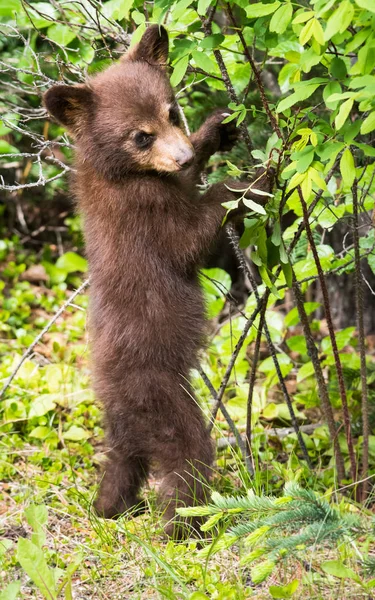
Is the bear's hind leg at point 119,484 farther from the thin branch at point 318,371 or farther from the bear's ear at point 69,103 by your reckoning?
the bear's ear at point 69,103

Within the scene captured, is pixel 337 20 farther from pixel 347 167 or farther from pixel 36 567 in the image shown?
pixel 36 567

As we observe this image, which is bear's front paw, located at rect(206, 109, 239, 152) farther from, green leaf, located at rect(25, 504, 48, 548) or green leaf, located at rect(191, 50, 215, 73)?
green leaf, located at rect(25, 504, 48, 548)

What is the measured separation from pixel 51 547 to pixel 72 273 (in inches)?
165

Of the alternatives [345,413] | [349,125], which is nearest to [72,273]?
[345,413]

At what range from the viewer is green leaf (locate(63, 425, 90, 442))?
5.11m

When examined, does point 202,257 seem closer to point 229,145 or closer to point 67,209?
point 229,145

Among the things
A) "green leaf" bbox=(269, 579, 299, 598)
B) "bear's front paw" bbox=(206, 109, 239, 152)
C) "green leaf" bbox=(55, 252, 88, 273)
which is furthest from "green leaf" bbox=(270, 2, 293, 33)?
"green leaf" bbox=(55, 252, 88, 273)

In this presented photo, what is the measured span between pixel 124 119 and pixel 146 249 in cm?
62

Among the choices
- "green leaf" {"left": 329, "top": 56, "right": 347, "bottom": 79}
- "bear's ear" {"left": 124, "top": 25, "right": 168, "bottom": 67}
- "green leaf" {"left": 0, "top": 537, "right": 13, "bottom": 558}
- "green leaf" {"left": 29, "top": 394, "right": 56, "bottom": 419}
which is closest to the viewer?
"green leaf" {"left": 329, "top": 56, "right": 347, "bottom": 79}

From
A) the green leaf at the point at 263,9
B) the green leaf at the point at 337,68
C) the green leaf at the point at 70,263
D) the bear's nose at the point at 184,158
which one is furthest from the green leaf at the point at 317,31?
the green leaf at the point at 70,263

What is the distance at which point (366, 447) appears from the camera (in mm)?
4078

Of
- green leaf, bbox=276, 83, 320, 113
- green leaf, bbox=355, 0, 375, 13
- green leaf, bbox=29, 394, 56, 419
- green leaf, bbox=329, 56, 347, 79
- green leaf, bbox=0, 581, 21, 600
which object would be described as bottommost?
green leaf, bbox=29, 394, 56, 419

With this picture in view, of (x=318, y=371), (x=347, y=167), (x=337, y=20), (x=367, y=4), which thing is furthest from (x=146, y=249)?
(x=367, y=4)

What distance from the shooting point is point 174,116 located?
12.8ft
